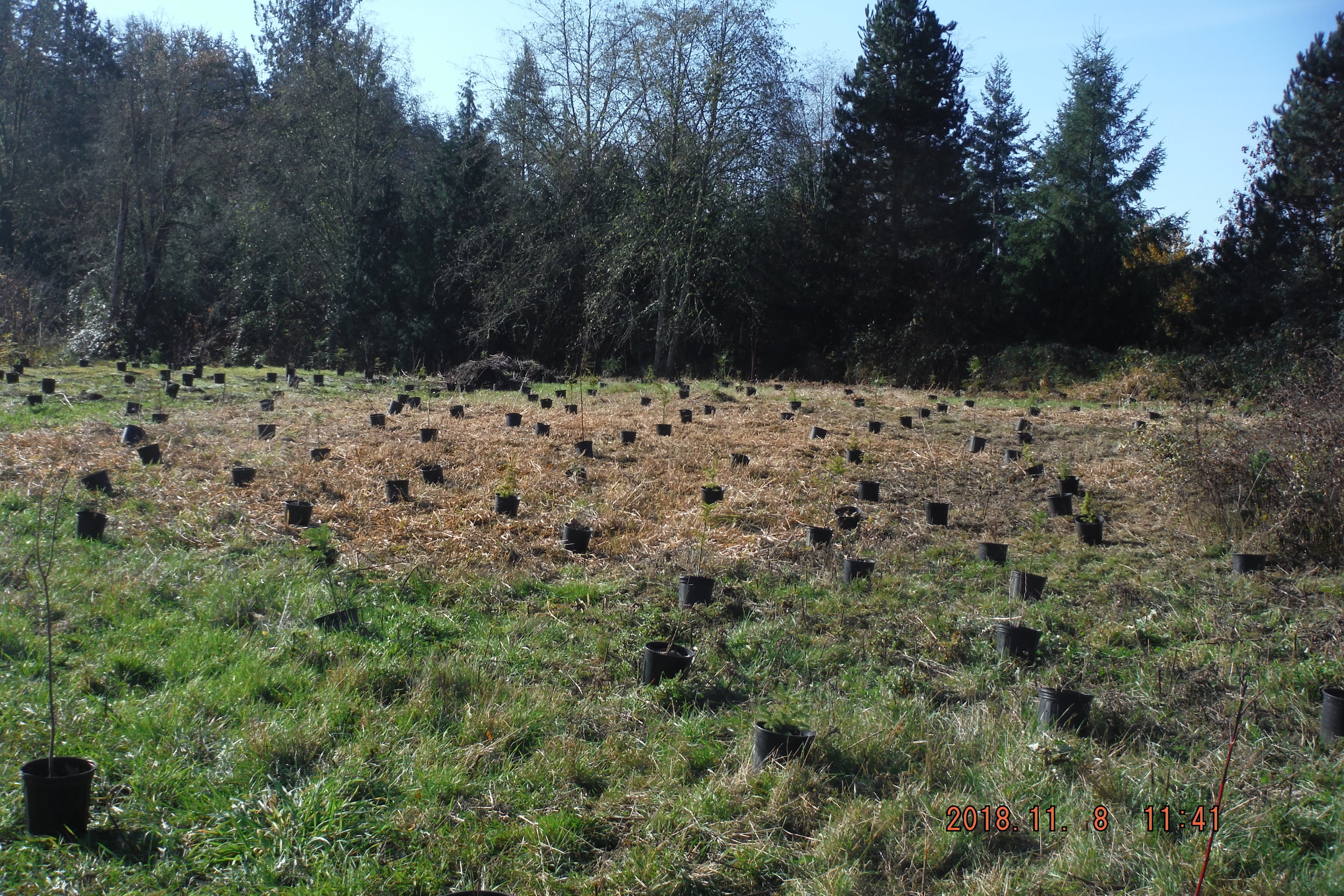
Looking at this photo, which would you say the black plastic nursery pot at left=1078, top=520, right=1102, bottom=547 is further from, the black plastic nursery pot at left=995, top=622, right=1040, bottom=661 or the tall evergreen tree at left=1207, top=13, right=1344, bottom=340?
the tall evergreen tree at left=1207, top=13, right=1344, bottom=340

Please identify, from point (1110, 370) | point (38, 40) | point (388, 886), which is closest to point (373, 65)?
point (38, 40)

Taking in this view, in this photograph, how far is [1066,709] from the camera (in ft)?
12.7

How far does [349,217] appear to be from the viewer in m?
25.1

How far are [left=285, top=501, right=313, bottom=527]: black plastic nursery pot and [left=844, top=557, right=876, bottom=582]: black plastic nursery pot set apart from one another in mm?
3825

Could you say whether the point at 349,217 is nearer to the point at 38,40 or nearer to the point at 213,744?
the point at 38,40

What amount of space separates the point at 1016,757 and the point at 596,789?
1627 mm

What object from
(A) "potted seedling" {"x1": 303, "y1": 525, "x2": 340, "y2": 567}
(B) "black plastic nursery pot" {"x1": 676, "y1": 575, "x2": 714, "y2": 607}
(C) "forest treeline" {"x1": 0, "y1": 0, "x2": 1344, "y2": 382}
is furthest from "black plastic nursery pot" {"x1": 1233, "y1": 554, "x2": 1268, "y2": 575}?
(C) "forest treeline" {"x1": 0, "y1": 0, "x2": 1344, "y2": 382}

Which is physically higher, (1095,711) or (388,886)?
(1095,711)

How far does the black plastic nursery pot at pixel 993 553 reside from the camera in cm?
629

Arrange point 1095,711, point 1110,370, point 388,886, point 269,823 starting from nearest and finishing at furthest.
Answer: point 388,886
point 269,823
point 1095,711
point 1110,370

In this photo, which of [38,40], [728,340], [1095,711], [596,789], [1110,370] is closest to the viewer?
[596,789]

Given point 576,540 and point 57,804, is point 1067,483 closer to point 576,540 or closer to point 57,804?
point 576,540

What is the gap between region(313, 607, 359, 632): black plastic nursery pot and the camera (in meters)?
4.57

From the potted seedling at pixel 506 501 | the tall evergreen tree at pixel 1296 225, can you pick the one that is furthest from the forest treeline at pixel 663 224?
the potted seedling at pixel 506 501
